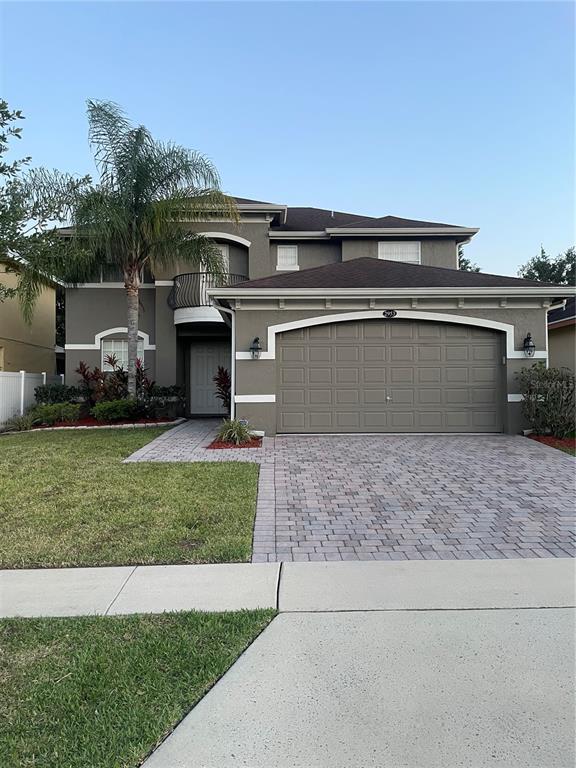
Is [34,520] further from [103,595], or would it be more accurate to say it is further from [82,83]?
[82,83]

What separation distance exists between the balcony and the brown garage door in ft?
15.5

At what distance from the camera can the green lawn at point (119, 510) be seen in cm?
441

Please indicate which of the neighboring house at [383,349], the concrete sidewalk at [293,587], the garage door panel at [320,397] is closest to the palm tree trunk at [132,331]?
the neighboring house at [383,349]

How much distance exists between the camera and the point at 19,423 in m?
13.7

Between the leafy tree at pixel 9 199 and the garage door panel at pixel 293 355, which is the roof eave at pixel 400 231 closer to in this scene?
the garage door panel at pixel 293 355

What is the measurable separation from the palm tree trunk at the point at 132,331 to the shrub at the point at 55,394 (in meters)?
2.46

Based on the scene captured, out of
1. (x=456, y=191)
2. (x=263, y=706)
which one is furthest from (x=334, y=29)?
(x=263, y=706)

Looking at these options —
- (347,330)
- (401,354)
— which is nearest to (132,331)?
(347,330)

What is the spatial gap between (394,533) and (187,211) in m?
12.0

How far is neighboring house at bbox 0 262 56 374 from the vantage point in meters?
16.8

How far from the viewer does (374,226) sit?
669 inches

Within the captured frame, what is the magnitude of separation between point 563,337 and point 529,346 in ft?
21.2

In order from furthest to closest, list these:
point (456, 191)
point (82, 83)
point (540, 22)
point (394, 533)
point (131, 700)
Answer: point (456, 191) < point (82, 83) < point (540, 22) < point (394, 533) < point (131, 700)

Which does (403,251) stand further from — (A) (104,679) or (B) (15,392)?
(A) (104,679)
